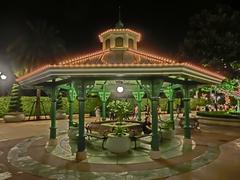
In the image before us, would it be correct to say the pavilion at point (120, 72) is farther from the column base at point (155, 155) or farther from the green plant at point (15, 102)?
the green plant at point (15, 102)

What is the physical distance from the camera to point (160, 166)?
28.7ft

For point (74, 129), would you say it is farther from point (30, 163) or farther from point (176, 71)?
point (176, 71)

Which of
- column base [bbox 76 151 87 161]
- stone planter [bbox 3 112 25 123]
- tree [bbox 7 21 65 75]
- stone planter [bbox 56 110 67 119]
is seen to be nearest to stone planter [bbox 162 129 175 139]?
column base [bbox 76 151 87 161]

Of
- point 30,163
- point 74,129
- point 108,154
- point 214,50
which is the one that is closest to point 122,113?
point 108,154

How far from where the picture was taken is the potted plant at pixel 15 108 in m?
24.7

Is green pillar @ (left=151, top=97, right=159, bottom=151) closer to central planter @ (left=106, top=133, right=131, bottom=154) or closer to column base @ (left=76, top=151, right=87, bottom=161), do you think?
central planter @ (left=106, top=133, right=131, bottom=154)

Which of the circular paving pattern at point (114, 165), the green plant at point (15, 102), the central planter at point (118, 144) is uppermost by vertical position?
the green plant at point (15, 102)

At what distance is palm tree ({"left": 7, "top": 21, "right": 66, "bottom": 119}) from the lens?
92.8 ft

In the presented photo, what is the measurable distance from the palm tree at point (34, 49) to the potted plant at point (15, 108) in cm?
186

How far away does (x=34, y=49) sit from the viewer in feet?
94.2

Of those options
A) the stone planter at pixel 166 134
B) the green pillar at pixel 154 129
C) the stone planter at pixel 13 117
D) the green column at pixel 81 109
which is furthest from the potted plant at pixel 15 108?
the green pillar at pixel 154 129

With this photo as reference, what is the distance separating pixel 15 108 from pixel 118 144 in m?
19.6

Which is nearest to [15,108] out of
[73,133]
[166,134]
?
[73,133]

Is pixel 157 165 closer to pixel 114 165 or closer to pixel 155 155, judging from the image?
pixel 155 155
